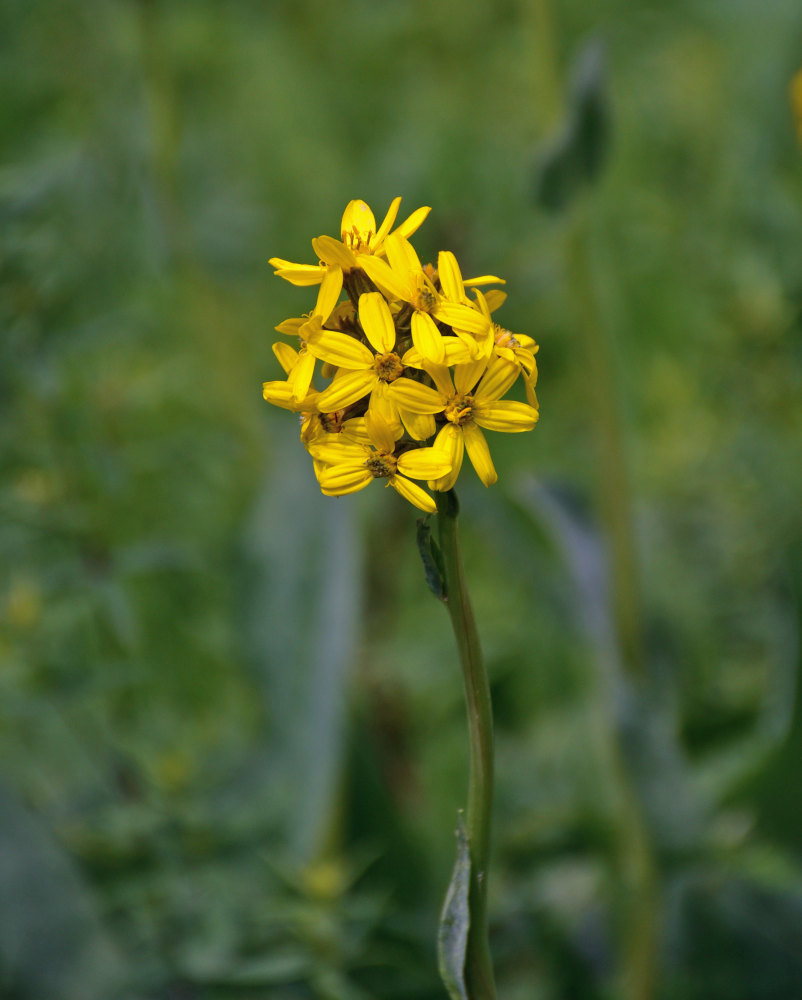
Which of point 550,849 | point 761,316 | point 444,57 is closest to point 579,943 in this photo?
point 550,849

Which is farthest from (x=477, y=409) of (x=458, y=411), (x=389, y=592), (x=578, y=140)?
(x=389, y=592)

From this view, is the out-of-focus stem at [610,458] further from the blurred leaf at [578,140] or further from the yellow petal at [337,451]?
the yellow petal at [337,451]

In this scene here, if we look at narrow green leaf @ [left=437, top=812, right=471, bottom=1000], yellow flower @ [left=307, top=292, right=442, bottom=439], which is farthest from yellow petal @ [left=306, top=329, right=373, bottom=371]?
narrow green leaf @ [left=437, top=812, right=471, bottom=1000]

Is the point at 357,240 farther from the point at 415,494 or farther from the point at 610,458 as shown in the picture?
the point at 610,458

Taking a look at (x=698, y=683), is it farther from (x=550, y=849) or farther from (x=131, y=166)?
(x=131, y=166)

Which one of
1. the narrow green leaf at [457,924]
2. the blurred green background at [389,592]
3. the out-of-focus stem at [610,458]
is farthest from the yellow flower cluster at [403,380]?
the out-of-focus stem at [610,458]

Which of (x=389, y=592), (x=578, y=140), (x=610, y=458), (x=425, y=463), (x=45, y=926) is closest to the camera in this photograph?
(x=425, y=463)
